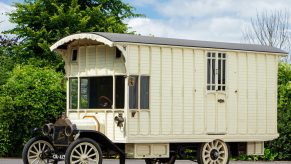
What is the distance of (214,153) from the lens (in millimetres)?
18984

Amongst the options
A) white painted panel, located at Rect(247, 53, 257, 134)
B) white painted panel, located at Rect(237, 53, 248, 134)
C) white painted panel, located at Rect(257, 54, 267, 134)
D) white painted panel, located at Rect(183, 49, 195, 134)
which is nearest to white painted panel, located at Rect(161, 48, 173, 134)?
white painted panel, located at Rect(183, 49, 195, 134)

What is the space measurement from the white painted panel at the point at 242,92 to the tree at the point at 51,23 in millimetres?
18986

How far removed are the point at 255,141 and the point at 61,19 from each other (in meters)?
20.6

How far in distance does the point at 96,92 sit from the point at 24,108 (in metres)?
6.52

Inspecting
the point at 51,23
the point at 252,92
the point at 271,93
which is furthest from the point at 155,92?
the point at 51,23

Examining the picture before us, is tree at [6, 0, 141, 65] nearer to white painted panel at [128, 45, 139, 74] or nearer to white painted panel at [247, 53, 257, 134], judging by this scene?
white painted panel at [247, 53, 257, 134]

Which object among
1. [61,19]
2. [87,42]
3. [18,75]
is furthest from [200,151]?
[61,19]

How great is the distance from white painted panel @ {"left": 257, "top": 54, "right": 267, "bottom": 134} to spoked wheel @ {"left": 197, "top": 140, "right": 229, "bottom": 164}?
133cm

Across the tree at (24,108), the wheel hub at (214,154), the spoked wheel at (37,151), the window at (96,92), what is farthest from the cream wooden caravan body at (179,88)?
the tree at (24,108)

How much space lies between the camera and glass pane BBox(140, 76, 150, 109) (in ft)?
57.9

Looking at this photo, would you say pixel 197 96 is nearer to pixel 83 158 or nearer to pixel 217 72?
pixel 217 72

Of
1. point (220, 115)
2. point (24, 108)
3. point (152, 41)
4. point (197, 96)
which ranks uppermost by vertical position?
point (152, 41)

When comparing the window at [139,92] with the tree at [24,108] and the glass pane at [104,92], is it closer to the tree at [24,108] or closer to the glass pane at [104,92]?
the glass pane at [104,92]

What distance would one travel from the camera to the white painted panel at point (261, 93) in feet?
65.7
